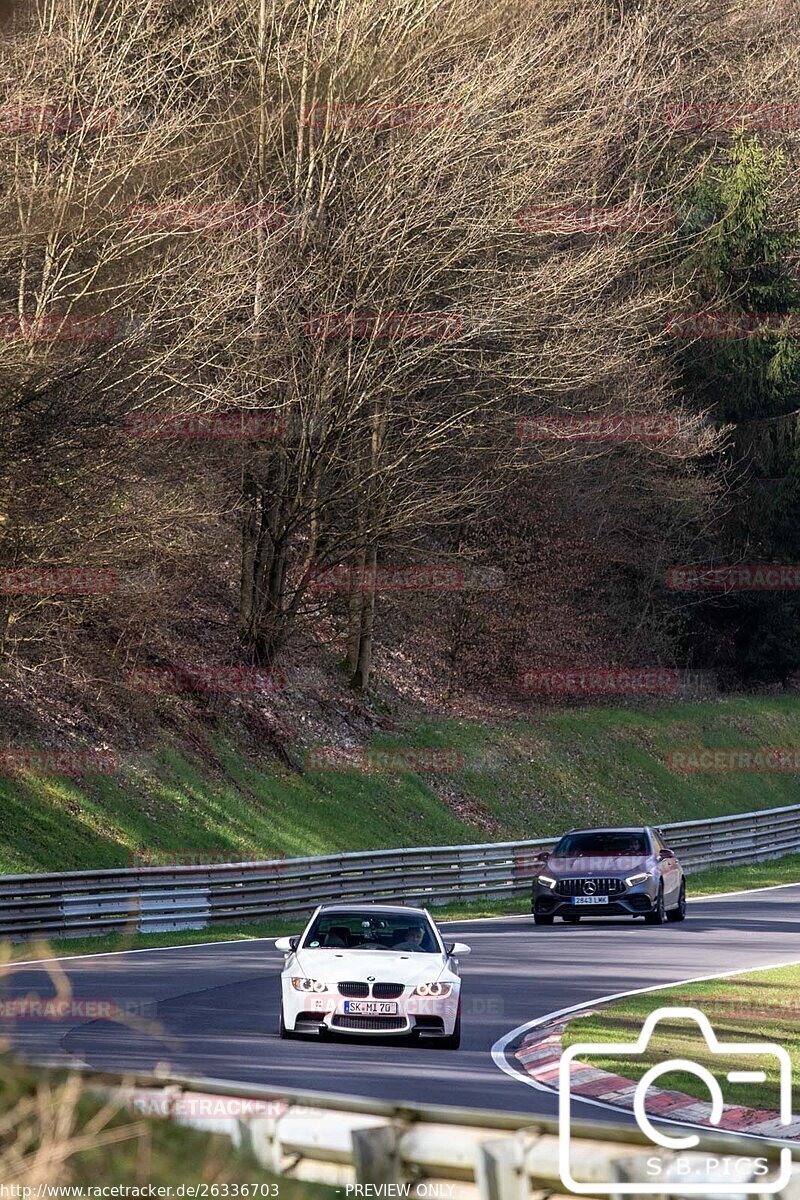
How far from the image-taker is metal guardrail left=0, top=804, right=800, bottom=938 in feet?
74.2

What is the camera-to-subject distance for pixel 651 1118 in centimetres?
1098

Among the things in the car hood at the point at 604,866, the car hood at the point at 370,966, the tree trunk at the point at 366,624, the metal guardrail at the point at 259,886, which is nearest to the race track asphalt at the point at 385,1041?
the car hood at the point at 370,966

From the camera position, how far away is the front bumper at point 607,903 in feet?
87.3

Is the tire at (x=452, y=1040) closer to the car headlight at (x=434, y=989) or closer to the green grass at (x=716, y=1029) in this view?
the car headlight at (x=434, y=989)

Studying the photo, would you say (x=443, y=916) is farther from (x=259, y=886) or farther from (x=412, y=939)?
(x=412, y=939)

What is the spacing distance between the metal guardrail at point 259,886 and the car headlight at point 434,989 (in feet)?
15.4

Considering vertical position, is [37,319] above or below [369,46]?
below

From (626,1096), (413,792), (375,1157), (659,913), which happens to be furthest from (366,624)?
(375,1157)

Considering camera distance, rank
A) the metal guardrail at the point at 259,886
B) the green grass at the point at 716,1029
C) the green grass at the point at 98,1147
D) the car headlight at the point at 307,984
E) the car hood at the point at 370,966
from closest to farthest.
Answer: the green grass at the point at 98,1147
the green grass at the point at 716,1029
the car headlight at the point at 307,984
the car hood at the point at 370,966
the metal guardrail at the point at 259,886

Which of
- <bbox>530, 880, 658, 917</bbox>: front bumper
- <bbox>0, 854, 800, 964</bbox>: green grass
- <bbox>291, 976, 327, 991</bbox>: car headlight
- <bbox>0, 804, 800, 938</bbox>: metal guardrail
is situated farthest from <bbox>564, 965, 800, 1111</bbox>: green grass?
<bbox>530, 880, 658, 917</bbox>: front bumper

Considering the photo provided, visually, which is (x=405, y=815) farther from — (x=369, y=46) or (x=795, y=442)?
(x=795, y=442)

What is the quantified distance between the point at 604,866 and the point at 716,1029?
1202 centimetres

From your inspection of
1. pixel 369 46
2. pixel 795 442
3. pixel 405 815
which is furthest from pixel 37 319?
pixel 795 442

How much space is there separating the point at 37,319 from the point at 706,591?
32106 millimetres
